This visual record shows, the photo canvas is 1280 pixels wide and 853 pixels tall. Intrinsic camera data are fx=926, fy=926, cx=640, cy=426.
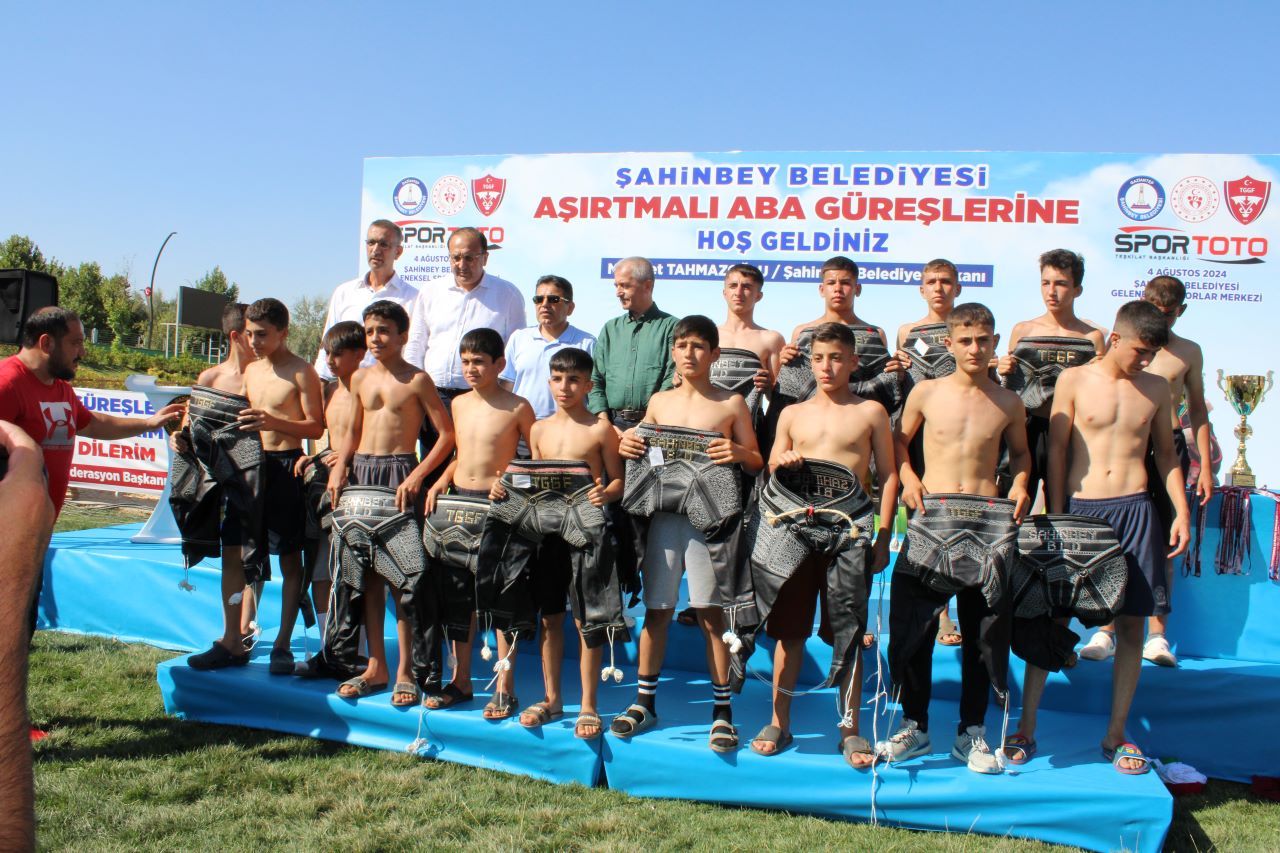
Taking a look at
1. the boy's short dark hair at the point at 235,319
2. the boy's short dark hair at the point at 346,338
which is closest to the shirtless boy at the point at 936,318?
the boy's short dark hair at the point at 346,338

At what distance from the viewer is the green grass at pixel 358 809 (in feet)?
11.1

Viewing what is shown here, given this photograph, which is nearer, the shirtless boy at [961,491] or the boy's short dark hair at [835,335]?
the shirtless boy at [961,491]

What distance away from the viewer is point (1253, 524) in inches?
191

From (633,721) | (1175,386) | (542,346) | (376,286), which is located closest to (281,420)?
(376,286)

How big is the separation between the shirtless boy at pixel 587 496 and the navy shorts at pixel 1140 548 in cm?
207

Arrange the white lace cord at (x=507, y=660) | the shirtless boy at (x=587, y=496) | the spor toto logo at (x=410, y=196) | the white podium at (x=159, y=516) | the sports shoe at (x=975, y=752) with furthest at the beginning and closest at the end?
1. the spor toto logo at (x=410, y=196)
2. the white podium at (x=159, y=516)
3. the white lace cord at (x=507, y=660)
4. the shirtless boy at (x=587, y=496)
5. the sports shoe at (x=975, y=752)

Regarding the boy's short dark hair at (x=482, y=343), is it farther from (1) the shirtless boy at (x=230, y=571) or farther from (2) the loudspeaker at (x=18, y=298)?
(2) the loudspeaker at (x=18, y=298)

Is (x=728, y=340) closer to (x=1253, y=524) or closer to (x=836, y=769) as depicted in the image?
(x=836, y=769)

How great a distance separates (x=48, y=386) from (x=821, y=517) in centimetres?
364

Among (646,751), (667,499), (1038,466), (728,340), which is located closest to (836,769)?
(646,751)

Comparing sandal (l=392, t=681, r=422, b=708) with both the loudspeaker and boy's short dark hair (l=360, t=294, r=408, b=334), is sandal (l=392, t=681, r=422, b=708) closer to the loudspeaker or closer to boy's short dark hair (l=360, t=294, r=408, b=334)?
boy's short dark hair (l=360, t=294, r=408, b=334)

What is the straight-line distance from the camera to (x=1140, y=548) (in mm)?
3799

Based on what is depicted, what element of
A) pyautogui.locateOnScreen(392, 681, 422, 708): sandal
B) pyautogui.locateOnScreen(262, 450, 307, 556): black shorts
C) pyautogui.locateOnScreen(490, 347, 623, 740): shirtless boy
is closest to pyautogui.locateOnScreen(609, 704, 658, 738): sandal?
pyautogui.locateOnScreen(490, 347, 623, 740): shirtless boy

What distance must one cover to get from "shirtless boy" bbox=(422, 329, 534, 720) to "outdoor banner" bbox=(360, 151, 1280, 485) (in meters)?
5.13
